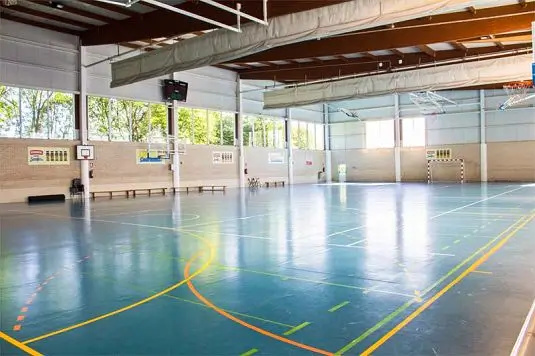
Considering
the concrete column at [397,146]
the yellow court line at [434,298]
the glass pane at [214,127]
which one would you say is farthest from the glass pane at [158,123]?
the yellow court line at [434,298]

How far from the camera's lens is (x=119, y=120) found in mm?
29891

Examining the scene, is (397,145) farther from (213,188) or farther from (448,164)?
(213,188)

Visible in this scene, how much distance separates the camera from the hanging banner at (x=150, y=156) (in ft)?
101

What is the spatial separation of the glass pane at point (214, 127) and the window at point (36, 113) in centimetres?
1135

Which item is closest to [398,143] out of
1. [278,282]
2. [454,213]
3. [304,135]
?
[304,135]

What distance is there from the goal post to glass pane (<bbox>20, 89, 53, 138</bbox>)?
110 feet

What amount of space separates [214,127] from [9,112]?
15.5 m

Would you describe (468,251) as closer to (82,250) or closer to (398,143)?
(82,250)

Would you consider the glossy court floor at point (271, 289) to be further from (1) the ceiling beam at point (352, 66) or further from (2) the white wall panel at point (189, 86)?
(2) the white wall panel at point (189, 86)

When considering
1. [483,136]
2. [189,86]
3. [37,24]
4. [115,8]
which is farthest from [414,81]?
[483,136]

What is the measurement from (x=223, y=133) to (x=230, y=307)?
106 ft

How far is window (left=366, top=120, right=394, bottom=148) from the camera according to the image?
153ft

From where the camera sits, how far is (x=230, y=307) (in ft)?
18.9

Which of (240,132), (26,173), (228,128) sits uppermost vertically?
(228,128)
